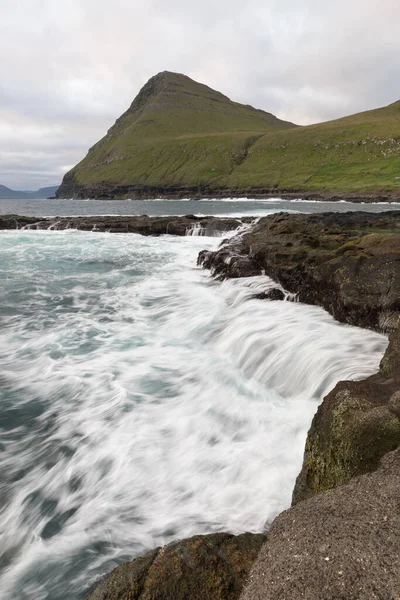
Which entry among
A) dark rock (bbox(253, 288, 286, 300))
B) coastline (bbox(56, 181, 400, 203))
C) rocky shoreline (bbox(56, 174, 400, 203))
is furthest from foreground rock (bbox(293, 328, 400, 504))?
rocky shoreline (bbox(56, 174, 400, 203))

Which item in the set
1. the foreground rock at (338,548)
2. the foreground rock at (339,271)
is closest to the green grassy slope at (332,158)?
the foreground rock at (339,271)

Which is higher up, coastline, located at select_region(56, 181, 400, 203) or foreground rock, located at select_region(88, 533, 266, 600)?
coastline, located at select_region(56, 181, 400, 203)

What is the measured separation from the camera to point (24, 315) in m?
14.7

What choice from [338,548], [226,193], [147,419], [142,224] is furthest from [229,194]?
[338,548]

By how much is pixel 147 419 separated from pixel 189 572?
490 centimetres

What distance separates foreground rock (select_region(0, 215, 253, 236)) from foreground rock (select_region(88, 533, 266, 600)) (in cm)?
3502

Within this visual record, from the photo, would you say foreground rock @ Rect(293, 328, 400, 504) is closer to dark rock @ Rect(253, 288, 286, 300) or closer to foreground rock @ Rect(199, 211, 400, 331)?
foreground rock @ Rect(199, 211, 400, 331)

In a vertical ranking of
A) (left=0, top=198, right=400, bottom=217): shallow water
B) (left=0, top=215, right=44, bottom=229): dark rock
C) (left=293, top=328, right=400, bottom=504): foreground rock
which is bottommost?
(left=293, top=328, right=400, bottom=504): foreground rock

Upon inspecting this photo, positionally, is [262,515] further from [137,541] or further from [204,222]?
[204,222]

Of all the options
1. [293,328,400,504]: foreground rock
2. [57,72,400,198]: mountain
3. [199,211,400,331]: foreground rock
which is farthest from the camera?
[57,72,400,198]: mountain

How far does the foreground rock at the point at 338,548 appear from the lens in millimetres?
2262

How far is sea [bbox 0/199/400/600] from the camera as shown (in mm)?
5023

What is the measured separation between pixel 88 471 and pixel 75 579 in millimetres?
1981

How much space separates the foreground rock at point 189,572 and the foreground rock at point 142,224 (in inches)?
1379
